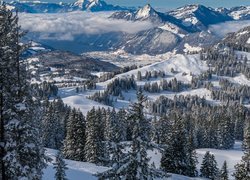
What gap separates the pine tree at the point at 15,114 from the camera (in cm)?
2711

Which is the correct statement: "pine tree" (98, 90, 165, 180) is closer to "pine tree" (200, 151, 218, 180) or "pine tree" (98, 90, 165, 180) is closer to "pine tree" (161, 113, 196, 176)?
"pine tree" (161, 113, 196, 176)

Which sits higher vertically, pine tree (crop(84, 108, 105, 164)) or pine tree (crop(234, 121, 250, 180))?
pine tree (crop(234, 121, 250, 180))

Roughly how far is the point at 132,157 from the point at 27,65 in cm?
968

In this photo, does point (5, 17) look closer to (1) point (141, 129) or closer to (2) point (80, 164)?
(1) point (141, 129)

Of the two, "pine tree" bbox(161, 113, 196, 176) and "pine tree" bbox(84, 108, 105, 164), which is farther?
"pine tree" bbox(84, 108, 105, 164)

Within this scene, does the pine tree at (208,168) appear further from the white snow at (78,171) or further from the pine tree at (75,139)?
the white snow at (78,171)

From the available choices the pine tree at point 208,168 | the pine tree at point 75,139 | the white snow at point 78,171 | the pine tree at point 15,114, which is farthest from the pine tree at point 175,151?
the pine tree at point 15,114

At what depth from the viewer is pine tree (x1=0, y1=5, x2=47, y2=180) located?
88.9ft

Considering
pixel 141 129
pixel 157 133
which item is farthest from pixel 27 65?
pixel 157 133

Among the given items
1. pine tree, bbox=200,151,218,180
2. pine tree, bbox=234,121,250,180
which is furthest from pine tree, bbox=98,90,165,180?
pine tree, bbox=200,151,218,180

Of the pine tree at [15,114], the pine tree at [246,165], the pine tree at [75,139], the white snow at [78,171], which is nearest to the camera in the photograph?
the pine tree at [15,114]

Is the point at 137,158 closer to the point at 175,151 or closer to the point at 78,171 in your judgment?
the point at 78,171

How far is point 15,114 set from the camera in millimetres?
27297

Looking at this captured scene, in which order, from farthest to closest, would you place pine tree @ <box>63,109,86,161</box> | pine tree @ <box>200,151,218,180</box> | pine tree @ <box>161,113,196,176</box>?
pine tree @ <box>200,151,218,180</box> < pine tree @ <box>63,109,86,161</box> < pine tree @ <box>161,113,196,176</box>
